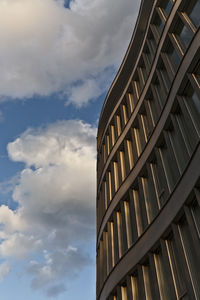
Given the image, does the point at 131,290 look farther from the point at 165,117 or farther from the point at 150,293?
the point at 165,117

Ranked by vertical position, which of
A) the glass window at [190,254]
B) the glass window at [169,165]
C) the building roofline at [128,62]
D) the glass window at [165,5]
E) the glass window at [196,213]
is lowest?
the glass window at [190,254]

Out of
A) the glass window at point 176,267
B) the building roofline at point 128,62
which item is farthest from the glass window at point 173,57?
the glass window at point 176,267

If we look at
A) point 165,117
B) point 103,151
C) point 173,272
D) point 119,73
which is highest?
point 119,73

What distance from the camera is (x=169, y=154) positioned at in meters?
14.9

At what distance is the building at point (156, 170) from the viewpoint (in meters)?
12.2

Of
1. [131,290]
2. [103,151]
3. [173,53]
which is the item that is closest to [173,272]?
[131,290]

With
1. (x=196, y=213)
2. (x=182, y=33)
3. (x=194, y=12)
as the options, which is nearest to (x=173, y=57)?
(x=182, y=33)

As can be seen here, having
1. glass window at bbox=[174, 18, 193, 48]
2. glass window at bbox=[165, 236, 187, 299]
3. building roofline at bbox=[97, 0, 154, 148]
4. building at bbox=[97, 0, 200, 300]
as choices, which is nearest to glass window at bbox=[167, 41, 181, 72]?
building at bbox=[97, 0, 200, 300]

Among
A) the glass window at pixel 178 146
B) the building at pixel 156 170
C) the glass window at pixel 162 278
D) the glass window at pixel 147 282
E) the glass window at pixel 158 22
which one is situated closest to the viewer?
the building at pixel 156 170

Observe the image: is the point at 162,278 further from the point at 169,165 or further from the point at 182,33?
the point at 182,33

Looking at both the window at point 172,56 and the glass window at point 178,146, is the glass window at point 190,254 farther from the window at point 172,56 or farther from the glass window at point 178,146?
the window at point 172,56

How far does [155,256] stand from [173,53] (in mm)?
10873

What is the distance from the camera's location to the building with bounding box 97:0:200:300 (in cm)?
1224

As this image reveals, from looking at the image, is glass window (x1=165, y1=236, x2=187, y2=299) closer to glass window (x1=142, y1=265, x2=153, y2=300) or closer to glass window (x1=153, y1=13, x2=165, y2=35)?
glass window (x1=142, y1=265, x2=153, y2=300)
